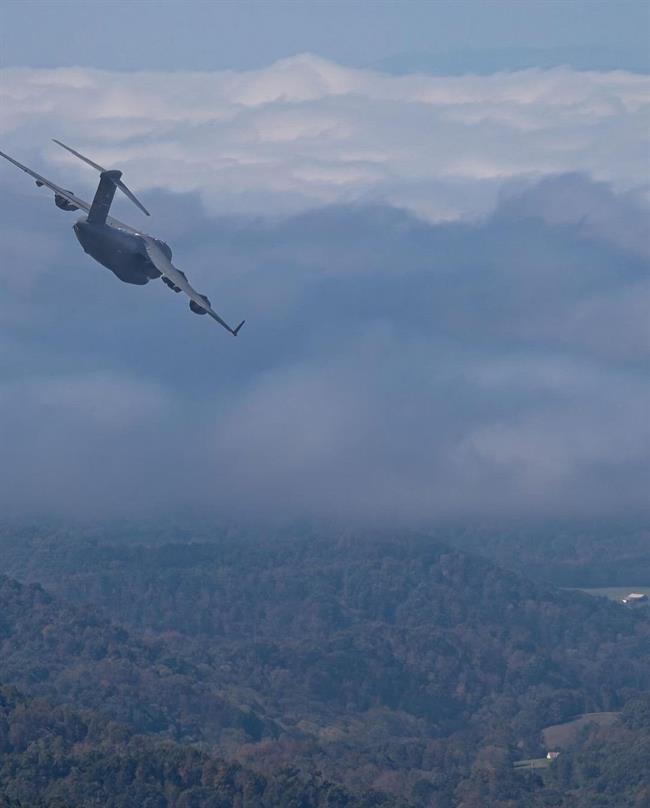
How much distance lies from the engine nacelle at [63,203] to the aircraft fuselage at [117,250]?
155 cm

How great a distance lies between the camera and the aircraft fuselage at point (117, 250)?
58906 millimetres

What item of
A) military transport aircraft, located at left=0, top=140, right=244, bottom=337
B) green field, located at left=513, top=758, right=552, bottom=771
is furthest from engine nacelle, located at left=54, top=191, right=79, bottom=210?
green field, located at left=513, top=758, right=552, bottom=771

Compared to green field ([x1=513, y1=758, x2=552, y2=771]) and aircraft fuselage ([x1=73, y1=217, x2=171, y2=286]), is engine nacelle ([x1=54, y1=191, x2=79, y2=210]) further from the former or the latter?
A: green field ([x1=513, y1=758, x2=552, y2=771])

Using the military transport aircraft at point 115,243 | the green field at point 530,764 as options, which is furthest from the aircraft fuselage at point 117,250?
the green field at point 530,764

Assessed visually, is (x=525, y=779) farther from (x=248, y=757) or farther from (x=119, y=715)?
(x=119, y=715)

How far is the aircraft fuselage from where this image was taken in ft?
193

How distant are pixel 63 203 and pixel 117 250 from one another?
341 cm

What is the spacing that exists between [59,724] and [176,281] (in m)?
110

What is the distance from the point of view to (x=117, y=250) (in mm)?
58906

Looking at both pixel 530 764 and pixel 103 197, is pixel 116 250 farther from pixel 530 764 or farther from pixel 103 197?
pixel 530 764

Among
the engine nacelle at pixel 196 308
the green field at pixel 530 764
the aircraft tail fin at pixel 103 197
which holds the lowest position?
the green field at pixel 530 764

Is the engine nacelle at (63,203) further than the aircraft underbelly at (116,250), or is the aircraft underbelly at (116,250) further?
the engine nacelle at (63,203)

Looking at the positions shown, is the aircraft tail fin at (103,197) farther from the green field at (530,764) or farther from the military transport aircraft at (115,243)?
the green field at (530,764)

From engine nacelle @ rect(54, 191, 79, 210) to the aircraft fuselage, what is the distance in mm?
1553
